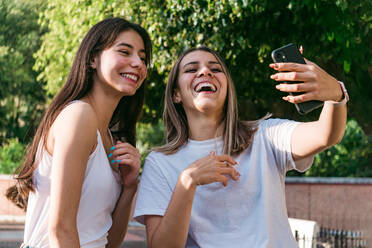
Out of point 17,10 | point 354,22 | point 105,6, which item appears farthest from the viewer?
point 17,10

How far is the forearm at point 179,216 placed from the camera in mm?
2090

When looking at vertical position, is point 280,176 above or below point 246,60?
below

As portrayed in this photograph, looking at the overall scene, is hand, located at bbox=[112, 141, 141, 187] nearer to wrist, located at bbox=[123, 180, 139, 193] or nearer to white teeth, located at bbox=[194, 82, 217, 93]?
wrist, located at bbox=[123, 180, 139, 193]

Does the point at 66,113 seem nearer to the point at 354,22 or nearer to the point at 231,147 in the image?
the point at 231,147

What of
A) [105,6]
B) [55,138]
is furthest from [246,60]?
[55,138]

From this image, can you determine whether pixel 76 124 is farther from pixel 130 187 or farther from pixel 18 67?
pixel 18 67

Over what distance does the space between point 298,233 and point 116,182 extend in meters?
2.59

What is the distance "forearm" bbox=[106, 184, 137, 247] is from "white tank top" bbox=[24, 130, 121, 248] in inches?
9.0

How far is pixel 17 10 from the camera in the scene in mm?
12383

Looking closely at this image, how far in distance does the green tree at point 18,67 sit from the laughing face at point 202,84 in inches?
321

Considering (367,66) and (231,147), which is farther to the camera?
(367,66)

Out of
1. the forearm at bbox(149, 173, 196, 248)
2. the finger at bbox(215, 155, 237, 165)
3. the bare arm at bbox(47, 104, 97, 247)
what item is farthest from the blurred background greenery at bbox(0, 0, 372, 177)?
the finger at bbox(215, 155, 237, 165)

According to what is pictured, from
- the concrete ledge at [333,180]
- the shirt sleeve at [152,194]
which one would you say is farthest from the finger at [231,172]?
the concrete ledge at [333,180]

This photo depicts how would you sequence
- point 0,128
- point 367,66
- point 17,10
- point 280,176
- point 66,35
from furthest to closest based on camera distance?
1. point 0,128
2. point 17,10
3. point 66,35
4. point 367,66
5. point 280,176
